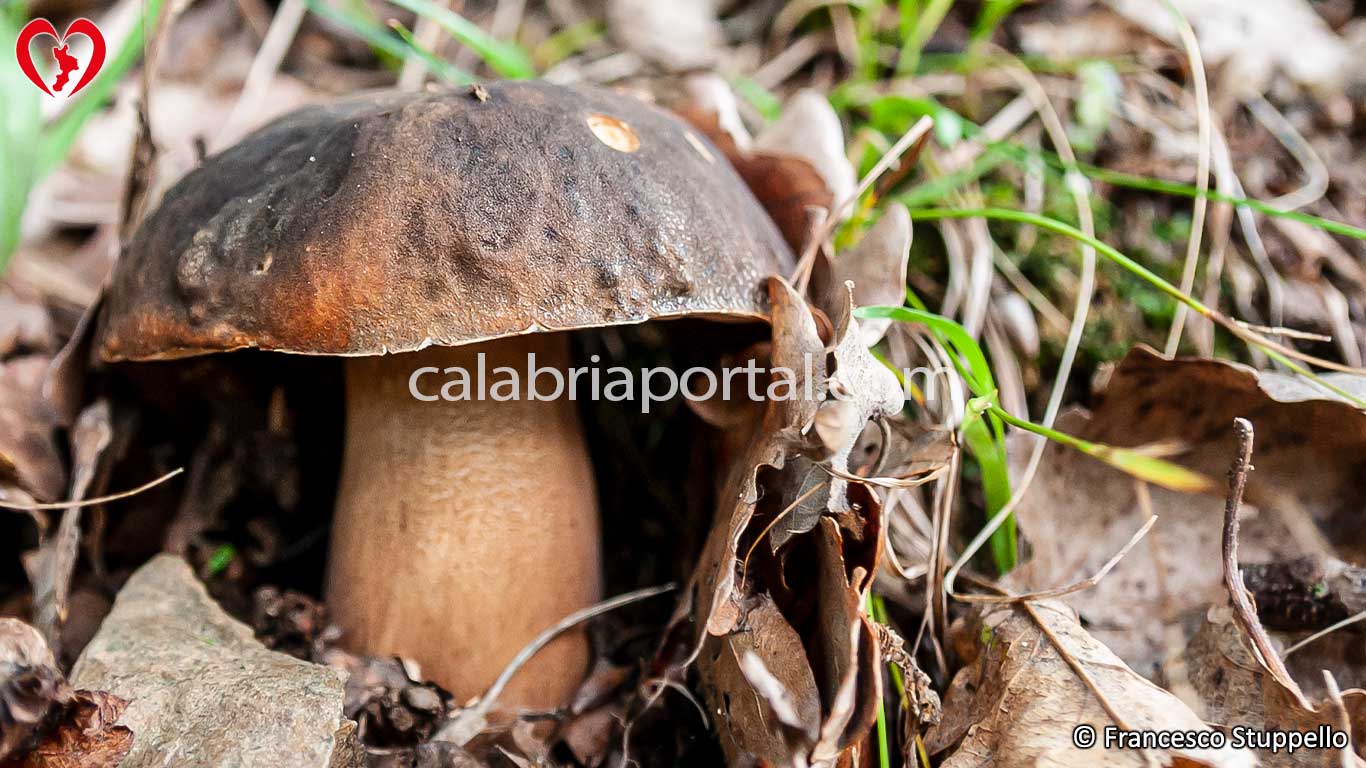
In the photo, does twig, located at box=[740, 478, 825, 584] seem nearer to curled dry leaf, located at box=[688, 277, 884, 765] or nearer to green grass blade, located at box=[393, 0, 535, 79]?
curled dry leaf, located at box=[688, 277, 884, 765]

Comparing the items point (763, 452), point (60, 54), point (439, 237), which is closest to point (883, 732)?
point (763, 452)

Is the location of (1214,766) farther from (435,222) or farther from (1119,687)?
(435,222)

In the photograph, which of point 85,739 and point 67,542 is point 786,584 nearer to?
point 85,739

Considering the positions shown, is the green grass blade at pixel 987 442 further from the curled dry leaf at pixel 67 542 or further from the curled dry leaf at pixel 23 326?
the curled dry leaf at pixel 23 326

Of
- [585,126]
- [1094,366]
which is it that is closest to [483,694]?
[585,126]

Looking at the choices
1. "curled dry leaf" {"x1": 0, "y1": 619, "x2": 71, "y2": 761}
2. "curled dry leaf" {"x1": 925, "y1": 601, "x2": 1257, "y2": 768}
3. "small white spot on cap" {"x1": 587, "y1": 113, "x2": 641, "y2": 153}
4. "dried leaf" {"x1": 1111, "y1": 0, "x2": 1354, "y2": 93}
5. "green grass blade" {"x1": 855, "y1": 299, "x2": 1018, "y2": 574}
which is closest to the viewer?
"curled dry leaf" {"x1": 0, "y1": 619, "x2": 71, "y2": 761}

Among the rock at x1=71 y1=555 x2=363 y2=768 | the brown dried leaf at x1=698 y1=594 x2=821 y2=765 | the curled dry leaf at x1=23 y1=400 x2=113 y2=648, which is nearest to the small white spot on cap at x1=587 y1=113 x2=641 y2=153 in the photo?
the brown dried leaf at x1=698 y1=594 x2=821 y2=765
